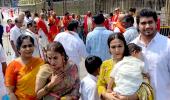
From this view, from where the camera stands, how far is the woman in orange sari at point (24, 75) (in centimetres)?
492

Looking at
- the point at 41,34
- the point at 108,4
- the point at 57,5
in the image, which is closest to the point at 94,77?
the point at 41,34

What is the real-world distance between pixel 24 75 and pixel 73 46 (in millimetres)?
3364

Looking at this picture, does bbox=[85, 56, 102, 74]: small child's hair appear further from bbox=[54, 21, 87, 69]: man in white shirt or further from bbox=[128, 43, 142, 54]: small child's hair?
bbox=[54, 21, 87, 69]: man in white shirt

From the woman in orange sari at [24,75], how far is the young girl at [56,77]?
0.32 meters

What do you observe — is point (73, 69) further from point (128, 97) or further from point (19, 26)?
point (19, 26)

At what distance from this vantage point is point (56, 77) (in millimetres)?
4488

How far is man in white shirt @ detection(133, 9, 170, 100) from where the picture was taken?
4.54 m

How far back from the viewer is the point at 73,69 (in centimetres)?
461

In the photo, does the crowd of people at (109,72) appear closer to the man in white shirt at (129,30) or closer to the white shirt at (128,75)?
the white shirt at (128,75)

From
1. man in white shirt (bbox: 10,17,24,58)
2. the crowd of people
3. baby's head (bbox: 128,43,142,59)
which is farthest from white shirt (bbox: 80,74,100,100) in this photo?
man in white shirt (bbox: 10,17,24,58)

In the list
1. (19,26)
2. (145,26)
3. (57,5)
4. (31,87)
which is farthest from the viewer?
(57,5)

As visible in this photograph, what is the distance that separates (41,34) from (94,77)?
258 inches

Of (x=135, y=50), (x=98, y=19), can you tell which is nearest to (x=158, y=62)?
(x=135, y=50)

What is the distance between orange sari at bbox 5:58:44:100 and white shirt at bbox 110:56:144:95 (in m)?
1.10
